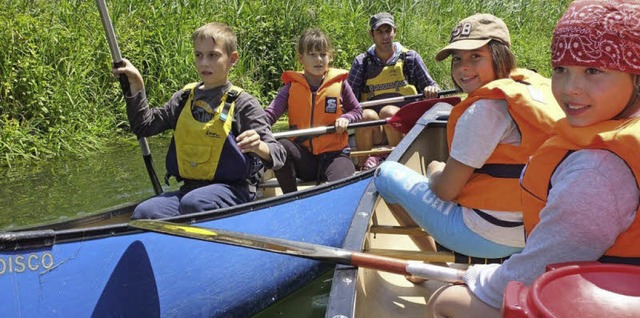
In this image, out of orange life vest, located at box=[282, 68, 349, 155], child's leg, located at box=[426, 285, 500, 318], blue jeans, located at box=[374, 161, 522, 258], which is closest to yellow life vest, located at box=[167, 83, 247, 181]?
blue jeans, located at box=[374, 161, 522, 258]

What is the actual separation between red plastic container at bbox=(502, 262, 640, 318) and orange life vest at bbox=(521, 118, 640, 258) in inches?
6.1

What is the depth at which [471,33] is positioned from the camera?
2186 mm

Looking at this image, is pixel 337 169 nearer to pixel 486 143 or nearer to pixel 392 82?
pixel 392 82

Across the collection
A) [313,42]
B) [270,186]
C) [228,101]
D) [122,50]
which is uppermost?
[122,50]

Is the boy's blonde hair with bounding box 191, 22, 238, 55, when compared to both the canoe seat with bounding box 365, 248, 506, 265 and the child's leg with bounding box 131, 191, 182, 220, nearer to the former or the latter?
the child's leg with bounding box 131, 191, 182, 220

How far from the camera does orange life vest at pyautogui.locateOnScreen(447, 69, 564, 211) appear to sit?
201 cm

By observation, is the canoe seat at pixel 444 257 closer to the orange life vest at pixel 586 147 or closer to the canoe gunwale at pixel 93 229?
the canoe gunwale at pixel 93 229

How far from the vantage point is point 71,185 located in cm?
554

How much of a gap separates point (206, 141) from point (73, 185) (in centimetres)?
285

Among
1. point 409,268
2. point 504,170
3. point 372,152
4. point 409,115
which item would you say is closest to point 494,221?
point 504,170

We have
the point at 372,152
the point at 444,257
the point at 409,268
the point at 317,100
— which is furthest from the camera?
the point at 372,152

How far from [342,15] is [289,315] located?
6.18 meters

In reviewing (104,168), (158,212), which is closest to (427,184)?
(158,212)

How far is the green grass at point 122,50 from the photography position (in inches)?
242
